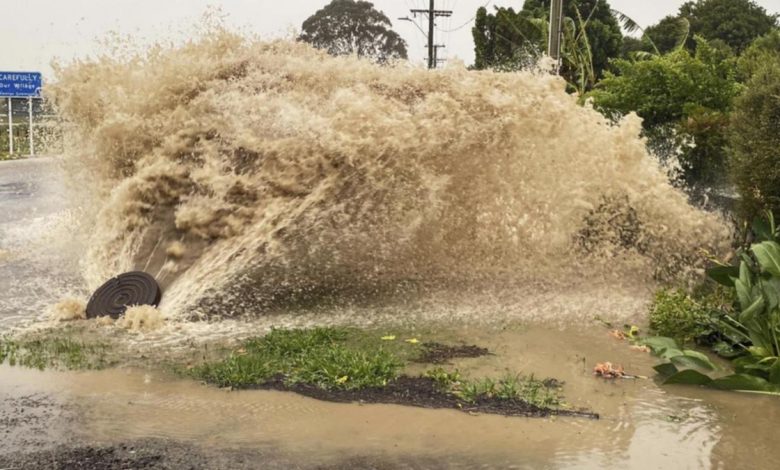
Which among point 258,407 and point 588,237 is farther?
point 588,237

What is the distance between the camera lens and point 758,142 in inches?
317

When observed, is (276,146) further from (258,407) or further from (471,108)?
(258,407)

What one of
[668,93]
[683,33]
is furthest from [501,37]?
[668,93]

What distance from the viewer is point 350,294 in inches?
369

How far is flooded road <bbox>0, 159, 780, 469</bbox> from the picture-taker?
16.6ft

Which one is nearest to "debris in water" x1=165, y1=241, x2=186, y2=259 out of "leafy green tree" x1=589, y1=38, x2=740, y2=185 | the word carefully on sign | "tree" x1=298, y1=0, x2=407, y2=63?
"leafy green tree" x1=589, y1=38, x2=740, y2=185

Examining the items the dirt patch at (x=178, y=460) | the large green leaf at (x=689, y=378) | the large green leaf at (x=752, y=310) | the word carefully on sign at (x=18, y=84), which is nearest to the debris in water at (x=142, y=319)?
the dirt patch at (x=178, y=460)

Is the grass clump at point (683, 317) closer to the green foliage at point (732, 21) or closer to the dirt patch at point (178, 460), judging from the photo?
the dirt patch at point (178, 460)

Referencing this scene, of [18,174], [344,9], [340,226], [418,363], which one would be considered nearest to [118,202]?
[340,226]

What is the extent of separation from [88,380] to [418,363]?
8.13ft

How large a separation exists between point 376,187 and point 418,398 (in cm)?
404

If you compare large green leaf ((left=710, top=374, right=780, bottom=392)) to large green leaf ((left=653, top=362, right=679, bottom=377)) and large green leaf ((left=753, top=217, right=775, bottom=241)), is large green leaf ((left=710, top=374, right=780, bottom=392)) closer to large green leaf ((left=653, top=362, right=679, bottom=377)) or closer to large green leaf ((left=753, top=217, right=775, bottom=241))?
large green leaf ((left=653, top=362, right=679, bottom=377))

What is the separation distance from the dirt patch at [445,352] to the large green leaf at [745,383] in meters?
1.84

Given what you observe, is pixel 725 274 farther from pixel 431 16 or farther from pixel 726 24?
pixel 726 24
